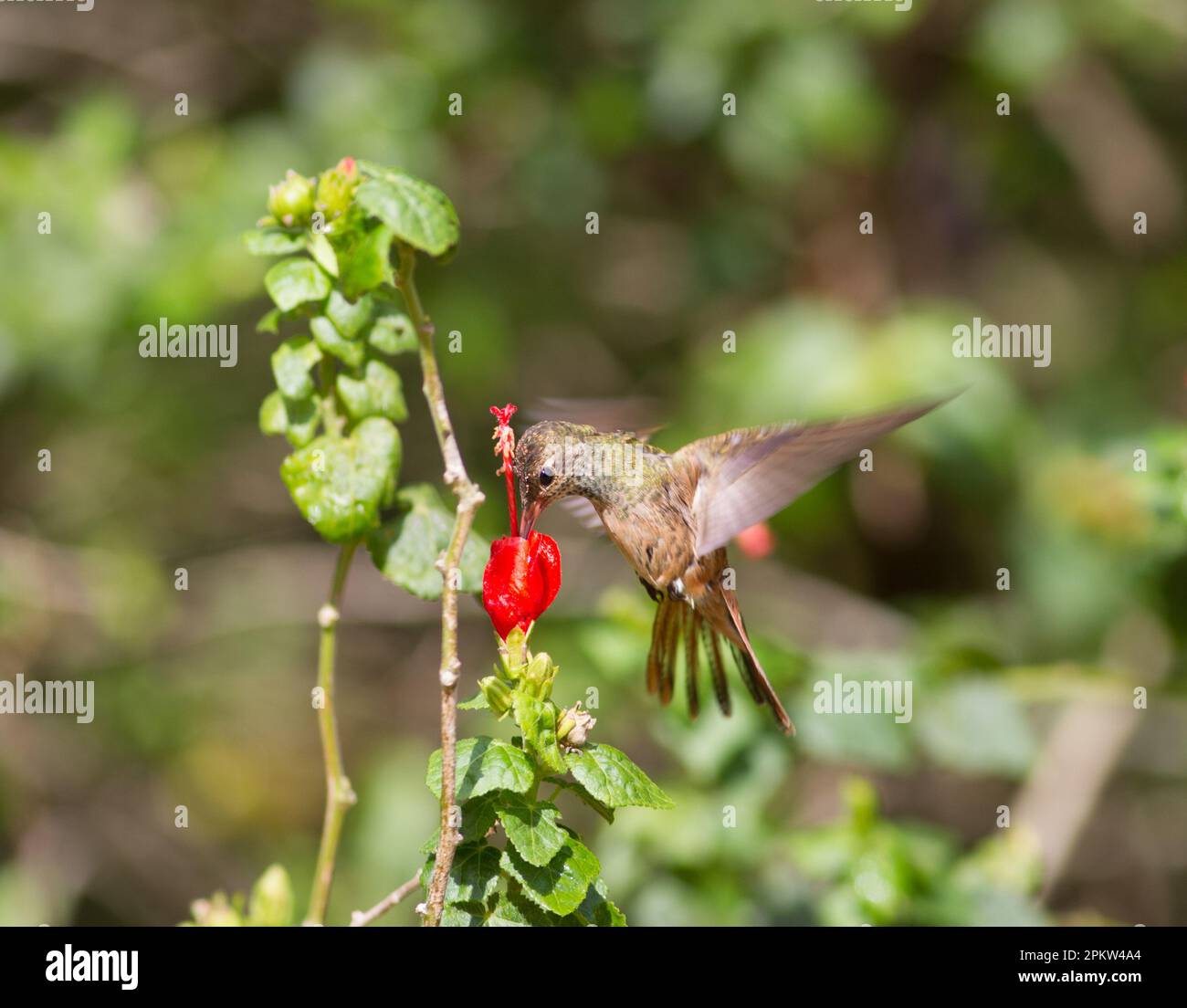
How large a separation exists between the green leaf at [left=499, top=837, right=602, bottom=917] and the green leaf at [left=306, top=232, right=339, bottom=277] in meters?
0.77

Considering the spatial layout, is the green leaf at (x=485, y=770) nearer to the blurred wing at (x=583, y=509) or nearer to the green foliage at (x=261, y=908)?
the green foliage at (x=261, y=908)

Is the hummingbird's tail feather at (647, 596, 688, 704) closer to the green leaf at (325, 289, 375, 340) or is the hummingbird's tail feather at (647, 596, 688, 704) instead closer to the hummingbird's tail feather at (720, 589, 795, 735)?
the hummingbird's tail feather at (720, 589, 795, 735)

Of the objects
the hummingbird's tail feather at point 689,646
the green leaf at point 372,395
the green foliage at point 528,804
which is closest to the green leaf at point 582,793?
the green foliage at point 528,804

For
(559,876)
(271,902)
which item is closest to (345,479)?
(559,876)

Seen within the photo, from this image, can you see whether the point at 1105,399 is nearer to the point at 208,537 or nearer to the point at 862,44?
the point at 862,44

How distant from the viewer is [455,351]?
4.54 meters

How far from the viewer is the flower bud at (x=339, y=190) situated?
65.6 inches

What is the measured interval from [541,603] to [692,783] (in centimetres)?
134

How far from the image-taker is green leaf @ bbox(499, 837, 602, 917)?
142 centimetres

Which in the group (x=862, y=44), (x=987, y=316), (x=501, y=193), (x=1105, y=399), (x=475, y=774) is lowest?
(x=475, y=774)

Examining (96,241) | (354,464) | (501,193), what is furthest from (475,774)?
(501,193)

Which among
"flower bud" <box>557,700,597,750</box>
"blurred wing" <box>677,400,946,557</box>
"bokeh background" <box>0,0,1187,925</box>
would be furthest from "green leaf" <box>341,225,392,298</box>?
"bokeh background" <box>0,0,1187,925</box>

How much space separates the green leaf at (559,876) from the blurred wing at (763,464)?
648mm

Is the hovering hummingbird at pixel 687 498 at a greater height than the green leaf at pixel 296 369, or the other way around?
the green leaf at pixel 296 369
